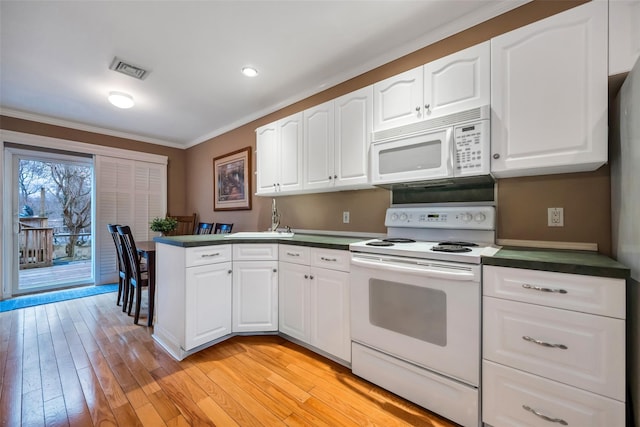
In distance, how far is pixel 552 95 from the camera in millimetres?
1396

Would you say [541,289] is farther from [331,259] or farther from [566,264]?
[331,259]

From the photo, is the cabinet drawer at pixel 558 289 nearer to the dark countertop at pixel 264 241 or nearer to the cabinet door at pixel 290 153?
the dark countertop at pixel 264 241

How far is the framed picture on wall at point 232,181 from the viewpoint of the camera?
3.75 m

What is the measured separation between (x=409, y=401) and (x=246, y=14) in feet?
9.15

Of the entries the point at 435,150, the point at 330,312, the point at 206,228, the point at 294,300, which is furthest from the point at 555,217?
the point at 206,228

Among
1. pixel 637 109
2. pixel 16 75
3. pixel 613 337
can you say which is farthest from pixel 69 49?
pixel 613 337

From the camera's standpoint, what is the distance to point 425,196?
2.10 m

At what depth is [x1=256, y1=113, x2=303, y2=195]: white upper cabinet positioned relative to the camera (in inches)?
106

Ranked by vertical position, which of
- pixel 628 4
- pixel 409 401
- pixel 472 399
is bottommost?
pixel 409 401

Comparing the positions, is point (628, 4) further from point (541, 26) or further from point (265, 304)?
point (265, 304)

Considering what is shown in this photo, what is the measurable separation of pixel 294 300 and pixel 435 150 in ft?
5.33

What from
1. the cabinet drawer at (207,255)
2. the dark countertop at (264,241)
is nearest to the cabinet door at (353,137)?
the dark countertop at (264,241)

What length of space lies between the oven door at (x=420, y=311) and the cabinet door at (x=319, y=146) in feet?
3.08

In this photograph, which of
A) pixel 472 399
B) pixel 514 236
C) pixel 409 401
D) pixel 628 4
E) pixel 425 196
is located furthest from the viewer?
pixel 425 196
